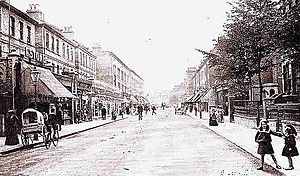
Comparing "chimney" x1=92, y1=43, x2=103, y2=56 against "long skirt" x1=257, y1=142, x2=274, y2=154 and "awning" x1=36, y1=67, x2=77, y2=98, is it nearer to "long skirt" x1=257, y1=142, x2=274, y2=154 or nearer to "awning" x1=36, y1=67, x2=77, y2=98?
"awning" x1=36, y1=67, x2=77, y2=98

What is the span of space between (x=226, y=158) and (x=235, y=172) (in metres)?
3.25

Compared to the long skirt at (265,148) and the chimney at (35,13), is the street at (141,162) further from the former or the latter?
the chimney at (35,13)

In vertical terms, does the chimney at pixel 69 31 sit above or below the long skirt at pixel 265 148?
above

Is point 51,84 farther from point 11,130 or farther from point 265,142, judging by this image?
point 265,142

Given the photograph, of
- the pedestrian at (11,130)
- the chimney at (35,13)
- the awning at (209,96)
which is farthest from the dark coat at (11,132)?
the awning at (209,96)

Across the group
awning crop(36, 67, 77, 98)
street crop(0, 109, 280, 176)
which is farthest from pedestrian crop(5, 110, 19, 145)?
awning crop(36, 67, 77, 98)

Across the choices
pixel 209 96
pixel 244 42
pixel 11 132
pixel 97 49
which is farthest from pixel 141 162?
pixel 97 49

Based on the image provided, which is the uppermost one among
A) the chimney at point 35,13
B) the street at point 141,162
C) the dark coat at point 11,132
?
the chimney at point 35,13

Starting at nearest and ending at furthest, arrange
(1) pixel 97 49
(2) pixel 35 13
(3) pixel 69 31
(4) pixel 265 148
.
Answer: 1. (4) pixel 265 148
2. (2) pixel 35 13
3. (3) pixel 69 31
4. (1) pixel 97 49

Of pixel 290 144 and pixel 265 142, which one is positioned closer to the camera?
pixel 290 144

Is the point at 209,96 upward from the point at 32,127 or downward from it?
upward

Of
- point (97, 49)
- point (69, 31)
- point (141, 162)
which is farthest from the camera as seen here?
point (97, 49)

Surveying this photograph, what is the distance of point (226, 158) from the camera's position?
14.5 meters

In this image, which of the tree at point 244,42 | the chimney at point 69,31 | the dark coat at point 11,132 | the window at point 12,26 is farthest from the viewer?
the chimney at point 69,31
